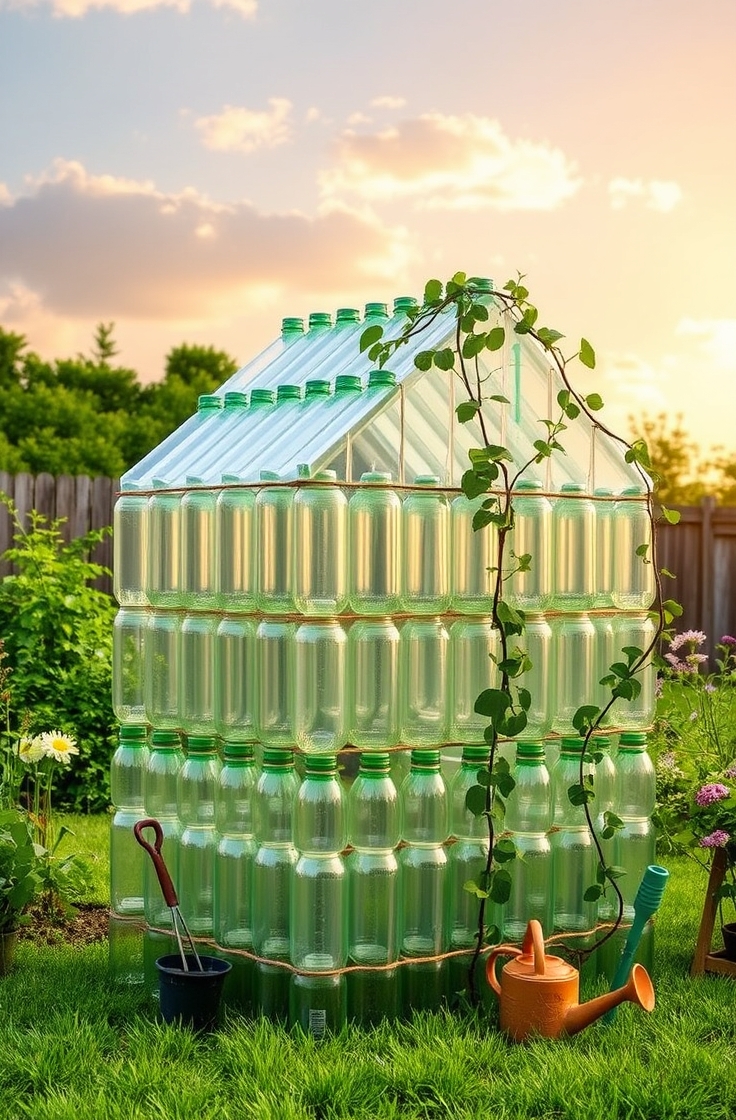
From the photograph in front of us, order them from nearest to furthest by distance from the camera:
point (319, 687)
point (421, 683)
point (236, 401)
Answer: point (319, 687), point (421, 683), point (236, 401)

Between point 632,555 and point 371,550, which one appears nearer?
point 371,550

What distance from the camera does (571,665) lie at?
14.3ft

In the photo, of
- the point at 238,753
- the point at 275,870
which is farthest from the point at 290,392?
the point at 275,870

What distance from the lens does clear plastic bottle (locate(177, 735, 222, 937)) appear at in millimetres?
4227

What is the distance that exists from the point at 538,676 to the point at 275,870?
1.00 meters

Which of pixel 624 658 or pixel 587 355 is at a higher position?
pixel 587 355

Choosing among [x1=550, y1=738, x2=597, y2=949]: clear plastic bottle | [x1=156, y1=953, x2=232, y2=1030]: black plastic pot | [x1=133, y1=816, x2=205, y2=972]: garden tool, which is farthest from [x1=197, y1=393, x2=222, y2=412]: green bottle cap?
[x1=156, y1=953, x2=232, y2=1030]: black plastic pot

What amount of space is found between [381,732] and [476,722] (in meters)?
0.36

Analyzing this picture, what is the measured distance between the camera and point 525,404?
4.43m

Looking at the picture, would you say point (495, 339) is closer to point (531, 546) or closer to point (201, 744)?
point (531, 546)

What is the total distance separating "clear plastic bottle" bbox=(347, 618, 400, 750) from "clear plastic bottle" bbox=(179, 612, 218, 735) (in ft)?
1.78

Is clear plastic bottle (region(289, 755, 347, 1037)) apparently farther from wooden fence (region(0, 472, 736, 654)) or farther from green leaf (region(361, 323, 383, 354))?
wooden fence (region(0, 472, 736, 654))

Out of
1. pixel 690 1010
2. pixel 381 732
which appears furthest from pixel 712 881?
pixel 381 732

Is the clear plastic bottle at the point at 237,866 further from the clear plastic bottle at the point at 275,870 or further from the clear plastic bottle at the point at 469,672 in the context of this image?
the clear plastic bottle at the point at 469,672
